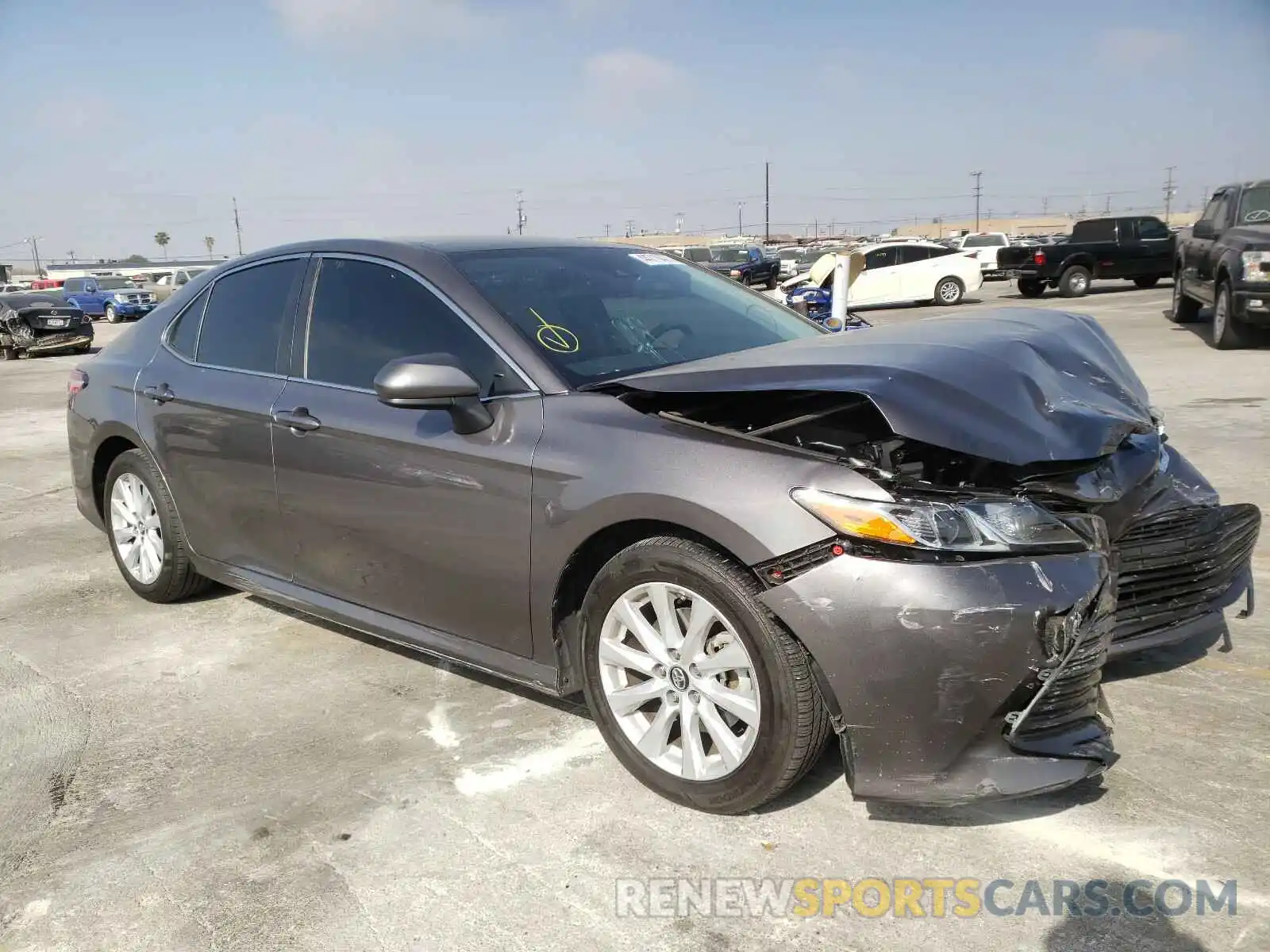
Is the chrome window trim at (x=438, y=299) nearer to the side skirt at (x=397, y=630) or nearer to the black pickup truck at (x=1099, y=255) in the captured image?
the side skirt at (x=397, y=630)

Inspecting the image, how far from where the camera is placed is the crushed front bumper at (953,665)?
2416 millimetres

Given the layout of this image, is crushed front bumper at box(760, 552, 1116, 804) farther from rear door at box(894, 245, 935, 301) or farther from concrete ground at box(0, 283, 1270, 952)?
rear door at box(894, 245, 935, 301)

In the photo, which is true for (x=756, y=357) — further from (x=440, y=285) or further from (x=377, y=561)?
(x=377, y=561)

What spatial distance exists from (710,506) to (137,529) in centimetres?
338

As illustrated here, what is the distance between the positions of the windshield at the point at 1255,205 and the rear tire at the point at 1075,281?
36.7 ft

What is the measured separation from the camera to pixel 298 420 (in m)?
3.74

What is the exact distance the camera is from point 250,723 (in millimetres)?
3639

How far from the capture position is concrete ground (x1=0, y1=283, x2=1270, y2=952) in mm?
2424

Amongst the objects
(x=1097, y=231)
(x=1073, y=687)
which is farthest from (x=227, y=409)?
(x=1097, y=231)

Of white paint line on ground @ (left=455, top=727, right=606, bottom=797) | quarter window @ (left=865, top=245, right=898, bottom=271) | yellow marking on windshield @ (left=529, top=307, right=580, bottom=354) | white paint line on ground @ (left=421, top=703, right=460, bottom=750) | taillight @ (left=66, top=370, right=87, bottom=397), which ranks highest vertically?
yellow marking on windshield @ (left=529, top=307, right=580, bottom=354)

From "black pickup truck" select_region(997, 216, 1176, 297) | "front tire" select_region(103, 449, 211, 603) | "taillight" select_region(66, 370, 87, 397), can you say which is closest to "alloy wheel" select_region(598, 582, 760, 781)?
"front tire" select_region(103, 449, 211, 603)

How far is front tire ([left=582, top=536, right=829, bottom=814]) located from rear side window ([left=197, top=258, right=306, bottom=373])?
75.2 inches

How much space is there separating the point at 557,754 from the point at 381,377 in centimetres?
129

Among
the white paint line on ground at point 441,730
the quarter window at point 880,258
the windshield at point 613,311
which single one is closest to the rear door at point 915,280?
the quarter window at point 880,258
